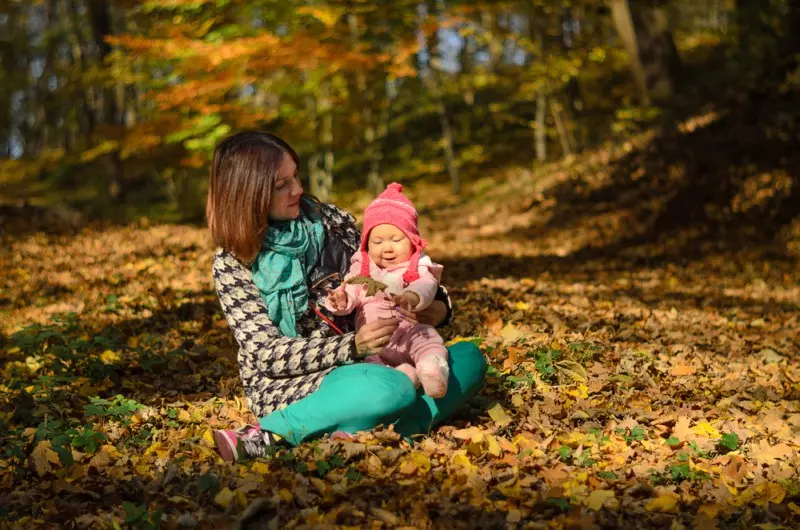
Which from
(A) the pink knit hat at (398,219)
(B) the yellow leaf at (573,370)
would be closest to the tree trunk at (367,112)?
(B) the yellow leaf at (573,370)

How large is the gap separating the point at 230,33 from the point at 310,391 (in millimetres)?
10193

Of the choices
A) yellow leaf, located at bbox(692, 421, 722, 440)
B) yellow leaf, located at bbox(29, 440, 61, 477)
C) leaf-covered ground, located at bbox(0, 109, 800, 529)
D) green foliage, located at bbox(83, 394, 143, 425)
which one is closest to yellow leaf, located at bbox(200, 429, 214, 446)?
leaf-covered ground, located at bbox(0, 109, 800, 529)

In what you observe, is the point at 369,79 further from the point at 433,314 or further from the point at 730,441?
the point at 730,441

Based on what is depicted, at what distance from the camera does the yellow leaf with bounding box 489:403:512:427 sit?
425cm

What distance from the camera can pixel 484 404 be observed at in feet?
14.7

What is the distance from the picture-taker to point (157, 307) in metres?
7.42

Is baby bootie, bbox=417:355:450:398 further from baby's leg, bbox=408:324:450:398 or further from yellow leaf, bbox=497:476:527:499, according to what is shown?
yellow leaf, bbox=497:476:527:499

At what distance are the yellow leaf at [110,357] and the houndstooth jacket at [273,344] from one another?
2.18 meters

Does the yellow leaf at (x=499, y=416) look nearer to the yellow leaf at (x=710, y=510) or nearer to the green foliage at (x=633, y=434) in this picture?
the green foliage at (x=633, y=434)

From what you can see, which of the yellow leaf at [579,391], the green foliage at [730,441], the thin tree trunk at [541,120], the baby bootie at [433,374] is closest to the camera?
the baby bootie at [433,374]

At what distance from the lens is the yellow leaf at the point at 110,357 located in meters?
5.82

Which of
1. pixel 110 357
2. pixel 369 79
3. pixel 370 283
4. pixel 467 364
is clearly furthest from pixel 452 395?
pixel 369 79

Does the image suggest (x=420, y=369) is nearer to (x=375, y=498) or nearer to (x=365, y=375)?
(x=365, y=375)

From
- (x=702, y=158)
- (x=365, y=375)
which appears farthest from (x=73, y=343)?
(x=702, y=158)
